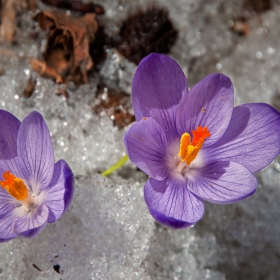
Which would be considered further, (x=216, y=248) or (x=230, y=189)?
(x=216, y=248)

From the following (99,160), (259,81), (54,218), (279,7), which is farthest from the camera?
(279,7)

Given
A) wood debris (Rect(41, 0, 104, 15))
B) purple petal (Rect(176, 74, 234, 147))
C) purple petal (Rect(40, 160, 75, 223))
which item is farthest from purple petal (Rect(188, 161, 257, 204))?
wood debris (Rect(41, 0, 104, 15))

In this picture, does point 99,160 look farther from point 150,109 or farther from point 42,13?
point 42,13

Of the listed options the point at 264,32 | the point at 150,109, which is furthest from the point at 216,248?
the point at 264,32

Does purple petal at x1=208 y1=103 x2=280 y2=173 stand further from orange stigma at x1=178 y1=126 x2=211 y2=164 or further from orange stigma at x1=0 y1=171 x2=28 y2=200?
orange stigma at x1=0 y1=171 x2=28 y2=200

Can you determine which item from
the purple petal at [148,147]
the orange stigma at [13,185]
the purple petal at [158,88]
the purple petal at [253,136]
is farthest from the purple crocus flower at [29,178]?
the purple petal at [253,136]

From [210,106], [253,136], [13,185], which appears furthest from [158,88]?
[13,185]

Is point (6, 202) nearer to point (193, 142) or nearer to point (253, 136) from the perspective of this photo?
point (193, 142)
